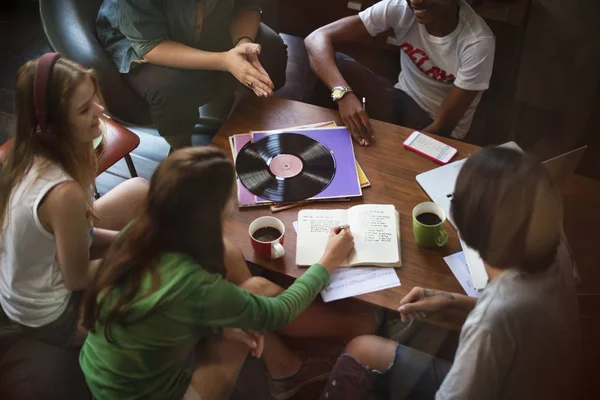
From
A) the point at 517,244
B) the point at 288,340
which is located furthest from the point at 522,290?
the point at 288,340

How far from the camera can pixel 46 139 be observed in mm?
1091

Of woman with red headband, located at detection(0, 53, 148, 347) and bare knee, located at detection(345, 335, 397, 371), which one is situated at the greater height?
woman with red headband, located at detection(0, 53, 148, 347)

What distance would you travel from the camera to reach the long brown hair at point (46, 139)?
3.53 feet

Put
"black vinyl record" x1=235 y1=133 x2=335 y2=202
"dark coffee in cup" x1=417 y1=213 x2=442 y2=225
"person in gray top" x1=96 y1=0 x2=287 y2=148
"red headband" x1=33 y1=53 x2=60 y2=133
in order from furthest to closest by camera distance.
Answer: "person in gray top" x1=96 y1=0 x2=287 y2=148 → "black vinyl record" x1=235 y1=133 x2=335 y2=202 → "dark coffee in cup" x1=417 y1=213 x2=442 y2=225 → "red headband" x1=33 y1=53 x2=60 y2=133

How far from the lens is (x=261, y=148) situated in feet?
4.48

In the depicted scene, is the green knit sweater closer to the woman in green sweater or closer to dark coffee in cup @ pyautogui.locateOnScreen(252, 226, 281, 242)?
the woman in green sweater

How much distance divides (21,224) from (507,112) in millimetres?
1360

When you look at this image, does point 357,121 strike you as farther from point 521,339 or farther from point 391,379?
point 521,339

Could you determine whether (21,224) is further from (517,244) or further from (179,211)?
(517,244)

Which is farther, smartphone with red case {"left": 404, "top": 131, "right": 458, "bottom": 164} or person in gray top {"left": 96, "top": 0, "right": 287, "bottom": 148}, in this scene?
person in gray top {"left": 96, "top": 0, "right": 287, "bottom": 148}

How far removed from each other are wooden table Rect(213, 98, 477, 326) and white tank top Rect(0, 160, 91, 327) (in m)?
0.35

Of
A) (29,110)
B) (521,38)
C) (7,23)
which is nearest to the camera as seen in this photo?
(29,110)

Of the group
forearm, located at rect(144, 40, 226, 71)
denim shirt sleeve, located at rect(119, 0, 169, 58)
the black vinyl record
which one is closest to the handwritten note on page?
the black vinyl record

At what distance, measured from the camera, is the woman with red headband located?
3.52ft
